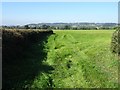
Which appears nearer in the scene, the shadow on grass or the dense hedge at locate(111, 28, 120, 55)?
the shadow on grass

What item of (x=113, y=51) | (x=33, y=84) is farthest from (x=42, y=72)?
(x=113, y=51)

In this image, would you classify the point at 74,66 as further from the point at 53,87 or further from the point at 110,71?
the point at 53,87

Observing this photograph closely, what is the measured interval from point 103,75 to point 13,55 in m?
8.07

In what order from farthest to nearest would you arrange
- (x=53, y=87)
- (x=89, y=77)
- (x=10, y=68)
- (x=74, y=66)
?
1. (x=74, y=66)
2. (x=10, y=68)
3. (x=89, y=77)
4. (x=53, y=87)

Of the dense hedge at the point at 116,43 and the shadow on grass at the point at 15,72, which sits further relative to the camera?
the dense hedge at the point at 116,43

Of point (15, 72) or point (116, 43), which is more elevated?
point (116, 43)

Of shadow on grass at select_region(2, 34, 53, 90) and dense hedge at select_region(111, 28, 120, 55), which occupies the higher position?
dense hedge at select_region(111, 28, 120, 55)

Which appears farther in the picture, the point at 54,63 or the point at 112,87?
the point at 54,63

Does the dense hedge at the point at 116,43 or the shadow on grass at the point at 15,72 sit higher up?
the dense hedge at the point at 116,43

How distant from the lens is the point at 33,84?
55.1 ft

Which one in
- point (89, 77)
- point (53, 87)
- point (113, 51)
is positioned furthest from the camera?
point (113, 51)

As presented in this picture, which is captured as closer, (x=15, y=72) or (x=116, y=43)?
(x=15, y=72)

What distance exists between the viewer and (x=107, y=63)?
85.4ft

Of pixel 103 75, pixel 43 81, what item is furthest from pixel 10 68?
pixel 103 75
